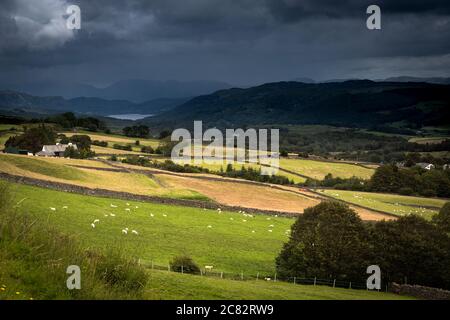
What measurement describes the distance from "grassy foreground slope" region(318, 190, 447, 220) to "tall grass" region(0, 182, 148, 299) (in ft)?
261

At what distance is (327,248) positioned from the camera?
44594 mm

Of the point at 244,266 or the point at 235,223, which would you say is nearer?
the point at 244,266

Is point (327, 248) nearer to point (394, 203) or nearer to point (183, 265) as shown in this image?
point (183, 265)

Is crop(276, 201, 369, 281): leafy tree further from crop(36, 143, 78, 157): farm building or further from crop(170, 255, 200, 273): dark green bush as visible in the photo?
crop(36, 143, 78, 157): farm building

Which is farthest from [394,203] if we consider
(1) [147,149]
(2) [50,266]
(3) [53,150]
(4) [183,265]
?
(2) [50,266]

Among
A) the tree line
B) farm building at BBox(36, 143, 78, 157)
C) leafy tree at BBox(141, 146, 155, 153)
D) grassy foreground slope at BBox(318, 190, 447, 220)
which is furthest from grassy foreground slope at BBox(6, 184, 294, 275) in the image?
leafy tree at BBox(141, 146, 155, 153)

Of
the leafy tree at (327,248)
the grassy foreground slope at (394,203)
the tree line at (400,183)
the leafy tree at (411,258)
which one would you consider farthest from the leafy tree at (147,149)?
the leafy tree at (411,258)

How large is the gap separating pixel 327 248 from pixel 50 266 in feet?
104

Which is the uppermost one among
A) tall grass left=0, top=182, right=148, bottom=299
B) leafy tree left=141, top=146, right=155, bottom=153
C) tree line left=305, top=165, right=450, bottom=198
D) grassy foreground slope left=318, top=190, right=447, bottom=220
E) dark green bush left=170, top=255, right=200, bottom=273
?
leafy tree left=141, top=146, right=155, bottom=153

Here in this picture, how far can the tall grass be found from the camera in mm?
15656
